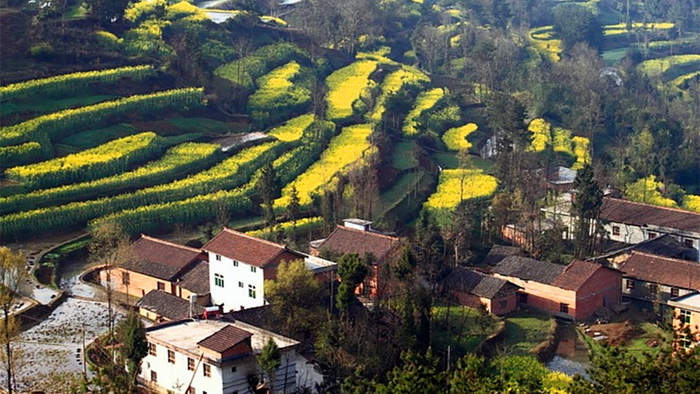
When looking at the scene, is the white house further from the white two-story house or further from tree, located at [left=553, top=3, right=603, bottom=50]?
tree, located at [left=553, top=3, right=603, bottom=50]

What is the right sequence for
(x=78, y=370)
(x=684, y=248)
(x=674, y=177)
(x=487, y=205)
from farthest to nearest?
(x=674, y=177)
(x=487, y=205)
(x=684, y=248)
(x=78, y=370)

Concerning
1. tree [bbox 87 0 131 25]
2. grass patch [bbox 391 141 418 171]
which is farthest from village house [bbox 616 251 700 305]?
tree [bbox 87 0 131 25]

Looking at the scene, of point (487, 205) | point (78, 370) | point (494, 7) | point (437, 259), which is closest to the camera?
point (78, 370)

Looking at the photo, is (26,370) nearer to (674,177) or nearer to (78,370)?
(78,370)

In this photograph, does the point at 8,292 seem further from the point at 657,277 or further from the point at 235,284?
the point at 657,277

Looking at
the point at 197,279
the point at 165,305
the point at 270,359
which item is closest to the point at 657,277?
the point at 197,279

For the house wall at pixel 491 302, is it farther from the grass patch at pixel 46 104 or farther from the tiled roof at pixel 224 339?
the grass patch at pixel 46 104

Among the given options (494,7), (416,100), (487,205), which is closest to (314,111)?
(416,100)
